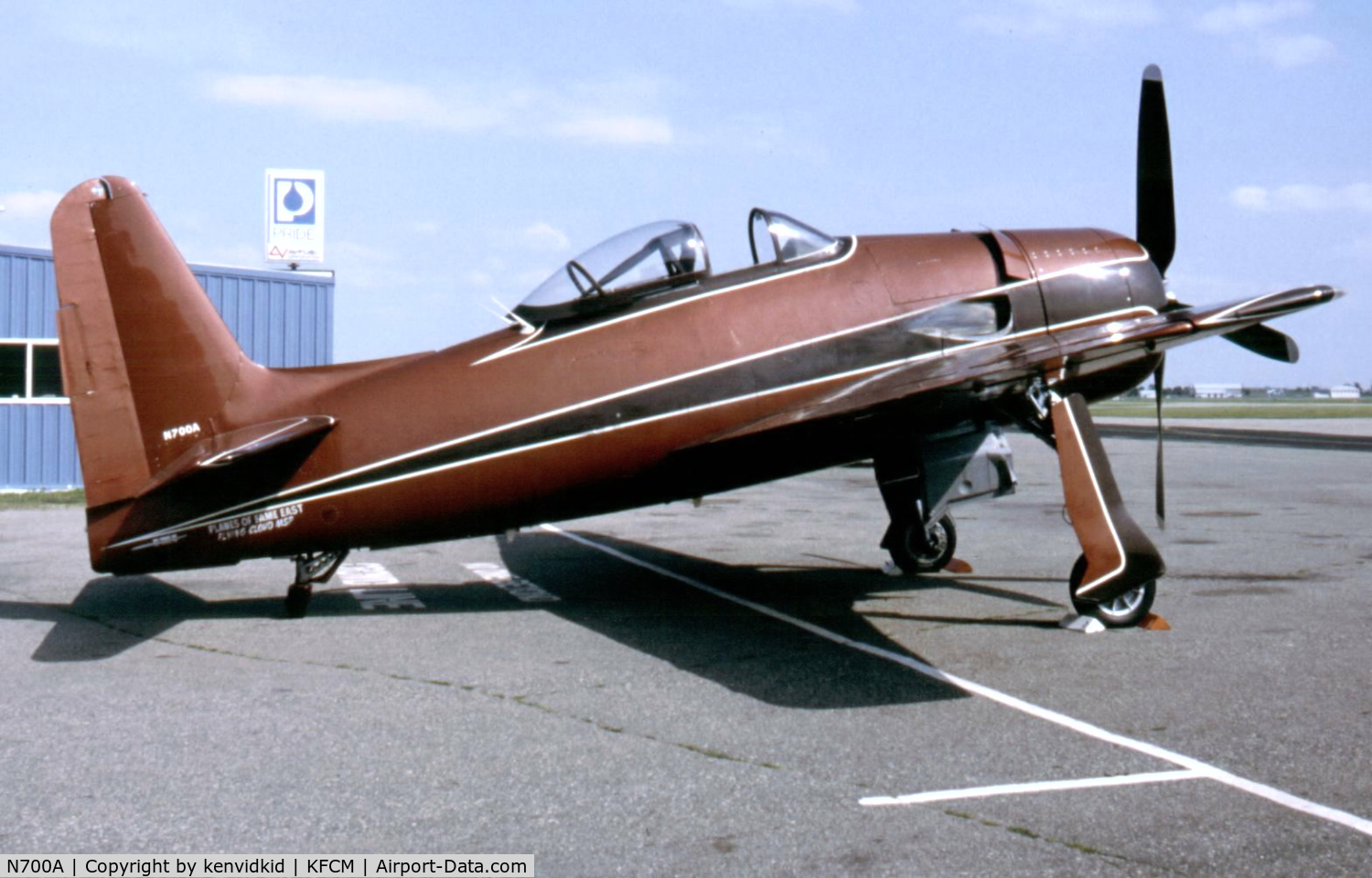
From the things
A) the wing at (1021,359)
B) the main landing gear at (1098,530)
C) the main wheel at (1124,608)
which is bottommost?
the main wheel at (1124,608)

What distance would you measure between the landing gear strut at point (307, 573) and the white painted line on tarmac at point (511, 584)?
68.7 inches

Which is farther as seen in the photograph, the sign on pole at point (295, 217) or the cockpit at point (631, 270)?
the sign on pole at point (295, 217)

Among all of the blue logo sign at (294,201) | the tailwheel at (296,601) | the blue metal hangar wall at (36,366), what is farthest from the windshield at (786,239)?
the blue logo sign at (294,201)

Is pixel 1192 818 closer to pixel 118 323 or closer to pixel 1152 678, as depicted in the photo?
pixel 1152 678

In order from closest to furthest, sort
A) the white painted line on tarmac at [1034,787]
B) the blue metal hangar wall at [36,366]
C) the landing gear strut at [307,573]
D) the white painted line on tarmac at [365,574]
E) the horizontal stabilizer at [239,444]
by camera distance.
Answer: the white painted line on tarmac at [1034,787] → the horizontal stabilizer at [239,444] → the landing gear strut at [307,573] → the white painted line on tarmac at [365,574] → the blue metal hangar wall at [36,366]

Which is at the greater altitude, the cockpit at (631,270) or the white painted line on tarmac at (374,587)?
the cockpit at (631,270)

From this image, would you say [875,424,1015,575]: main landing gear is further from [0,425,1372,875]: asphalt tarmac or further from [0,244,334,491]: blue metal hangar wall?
[0,244,334,491]: blue metal hangar wall

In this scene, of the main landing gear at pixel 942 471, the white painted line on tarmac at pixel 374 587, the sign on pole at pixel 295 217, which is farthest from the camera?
the sign on pole at pixel 295 217

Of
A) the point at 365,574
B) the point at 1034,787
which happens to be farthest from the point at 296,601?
the point at 1034,787

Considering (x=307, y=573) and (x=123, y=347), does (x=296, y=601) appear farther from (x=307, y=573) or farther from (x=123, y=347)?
(x=123, y=347)

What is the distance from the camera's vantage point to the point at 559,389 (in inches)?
327

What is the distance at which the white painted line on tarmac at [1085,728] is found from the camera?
4559mm

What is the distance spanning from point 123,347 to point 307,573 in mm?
2103

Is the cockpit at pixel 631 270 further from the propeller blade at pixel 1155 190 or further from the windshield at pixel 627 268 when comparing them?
the propeller blade at pixel 1155 190
